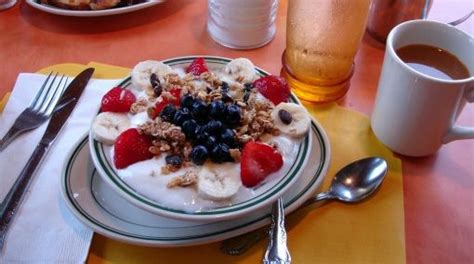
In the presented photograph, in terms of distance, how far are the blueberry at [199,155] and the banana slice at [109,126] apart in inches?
4.4

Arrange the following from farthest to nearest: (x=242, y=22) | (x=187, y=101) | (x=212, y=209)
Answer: (x=242, y=22), (x=187, y=101), (x=212, y=209)

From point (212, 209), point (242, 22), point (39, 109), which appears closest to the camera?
point (212, 209)

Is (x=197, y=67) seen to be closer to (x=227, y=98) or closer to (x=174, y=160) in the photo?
(x=227, y=98)

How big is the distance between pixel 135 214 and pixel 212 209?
0.12m

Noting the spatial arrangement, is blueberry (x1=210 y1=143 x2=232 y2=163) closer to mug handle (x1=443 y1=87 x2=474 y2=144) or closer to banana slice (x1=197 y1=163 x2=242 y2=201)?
banana slice (x1=197 y1=163 x2=242 y2=201)

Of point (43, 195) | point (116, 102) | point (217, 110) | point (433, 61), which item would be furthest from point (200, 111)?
A: point (433, 61)

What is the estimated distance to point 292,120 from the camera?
2.35 feet

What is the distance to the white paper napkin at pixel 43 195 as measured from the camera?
627 millimetres

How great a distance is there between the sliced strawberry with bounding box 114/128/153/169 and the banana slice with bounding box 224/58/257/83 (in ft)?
0.65

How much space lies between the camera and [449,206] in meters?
0.73

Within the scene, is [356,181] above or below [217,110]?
below

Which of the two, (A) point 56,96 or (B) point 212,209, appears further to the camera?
(A) point 56,96

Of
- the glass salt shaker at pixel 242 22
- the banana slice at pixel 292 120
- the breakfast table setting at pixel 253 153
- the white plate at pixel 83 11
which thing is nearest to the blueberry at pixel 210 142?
the breakfast table setting at pixel 253 153

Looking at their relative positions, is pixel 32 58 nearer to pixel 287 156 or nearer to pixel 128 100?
pixel 128 100
